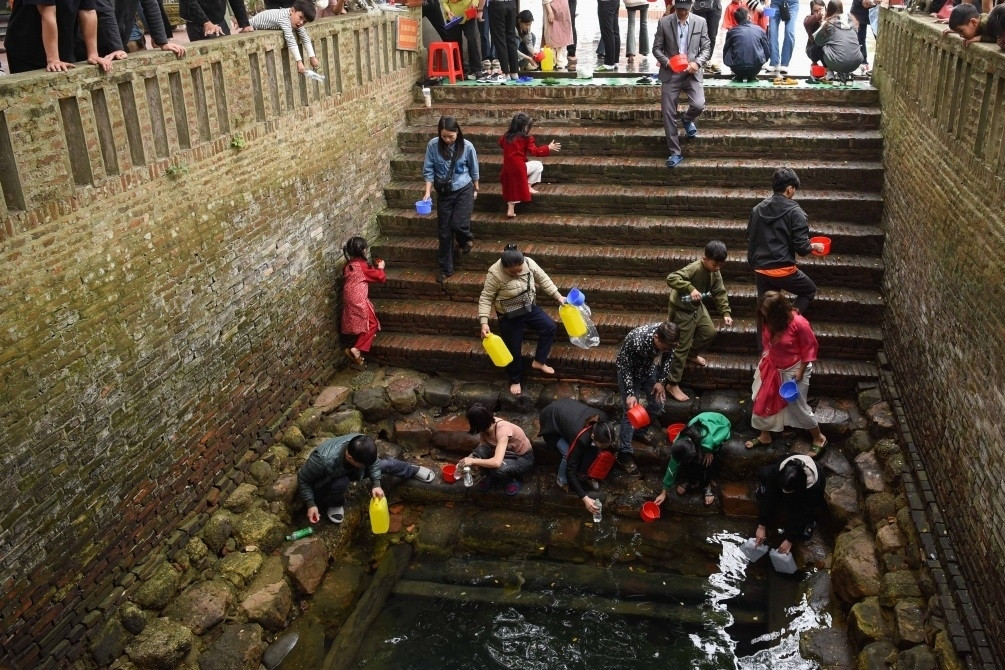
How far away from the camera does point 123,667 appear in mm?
6398

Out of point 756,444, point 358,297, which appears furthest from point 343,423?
point 756,444

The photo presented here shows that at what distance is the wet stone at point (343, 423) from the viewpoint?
8891 millimetres

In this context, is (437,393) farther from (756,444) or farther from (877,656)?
(877,656)

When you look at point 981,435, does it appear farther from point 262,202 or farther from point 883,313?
point 262,202

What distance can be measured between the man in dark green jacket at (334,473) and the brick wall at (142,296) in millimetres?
773

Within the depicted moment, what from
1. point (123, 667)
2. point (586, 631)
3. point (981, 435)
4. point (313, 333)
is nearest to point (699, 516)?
point (586, 631)

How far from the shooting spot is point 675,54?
10.3 metres

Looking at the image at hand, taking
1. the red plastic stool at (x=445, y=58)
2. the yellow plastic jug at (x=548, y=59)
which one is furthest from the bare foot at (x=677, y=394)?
the yellow plastic jug at (x=548, y=59)

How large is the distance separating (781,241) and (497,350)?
272cm

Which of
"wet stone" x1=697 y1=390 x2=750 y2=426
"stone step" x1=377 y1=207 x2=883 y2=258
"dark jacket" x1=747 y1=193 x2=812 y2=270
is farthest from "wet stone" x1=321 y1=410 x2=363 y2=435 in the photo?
"dark jacket" x1=747 y1=193 x2=812 y2=270

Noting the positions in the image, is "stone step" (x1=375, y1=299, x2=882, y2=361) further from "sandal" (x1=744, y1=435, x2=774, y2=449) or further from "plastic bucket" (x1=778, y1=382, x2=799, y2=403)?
"plastic bucket" (x1=778, y1=382, x2=799, y2=403)

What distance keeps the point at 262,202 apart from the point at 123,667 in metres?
4.05

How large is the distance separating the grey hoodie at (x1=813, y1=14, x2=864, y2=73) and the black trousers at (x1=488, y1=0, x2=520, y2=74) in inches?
158

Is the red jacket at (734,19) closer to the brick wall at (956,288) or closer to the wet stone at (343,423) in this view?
the brick wall at (956,288)
